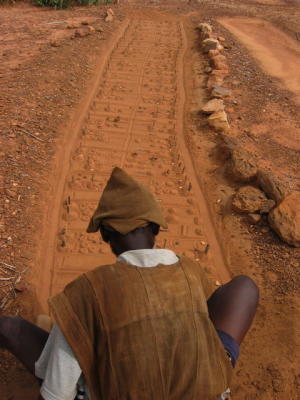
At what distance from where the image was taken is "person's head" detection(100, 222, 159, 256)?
1.67 meters

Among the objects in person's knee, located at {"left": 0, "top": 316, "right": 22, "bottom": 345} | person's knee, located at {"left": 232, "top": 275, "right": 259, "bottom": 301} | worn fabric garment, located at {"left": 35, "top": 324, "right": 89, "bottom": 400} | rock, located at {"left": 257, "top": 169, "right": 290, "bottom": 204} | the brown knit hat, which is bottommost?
rock, located at {"left": 257, "top": 169, "right": 290, "bottom": 204}

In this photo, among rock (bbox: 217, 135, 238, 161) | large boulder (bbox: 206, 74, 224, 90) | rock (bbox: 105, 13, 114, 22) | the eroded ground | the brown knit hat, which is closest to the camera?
the brown knit hat

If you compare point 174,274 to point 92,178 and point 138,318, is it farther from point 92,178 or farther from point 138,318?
point 92,178

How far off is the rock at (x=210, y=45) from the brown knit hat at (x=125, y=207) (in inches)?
243

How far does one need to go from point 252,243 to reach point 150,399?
2.29m

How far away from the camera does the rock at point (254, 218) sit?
367 cm

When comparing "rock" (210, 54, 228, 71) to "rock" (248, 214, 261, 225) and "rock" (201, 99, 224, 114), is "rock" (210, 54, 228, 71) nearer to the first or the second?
"rock" (201, 99, 224, 114)

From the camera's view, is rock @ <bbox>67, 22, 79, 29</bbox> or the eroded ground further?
Result: rock @ <bbox>67, 22, 79, 29</bbox>

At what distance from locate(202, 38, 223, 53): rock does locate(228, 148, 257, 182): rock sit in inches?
147

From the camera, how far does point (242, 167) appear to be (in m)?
4.09

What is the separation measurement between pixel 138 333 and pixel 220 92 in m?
4.79

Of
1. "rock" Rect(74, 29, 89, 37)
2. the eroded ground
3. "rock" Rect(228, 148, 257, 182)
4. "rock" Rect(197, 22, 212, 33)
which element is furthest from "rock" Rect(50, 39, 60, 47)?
"rock" Rect(228, 148, 257, 182)

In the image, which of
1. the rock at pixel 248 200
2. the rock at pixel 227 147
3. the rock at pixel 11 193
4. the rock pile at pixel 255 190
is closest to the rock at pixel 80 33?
the rock pile at pixel 255 190

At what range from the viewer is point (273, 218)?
3574mm
